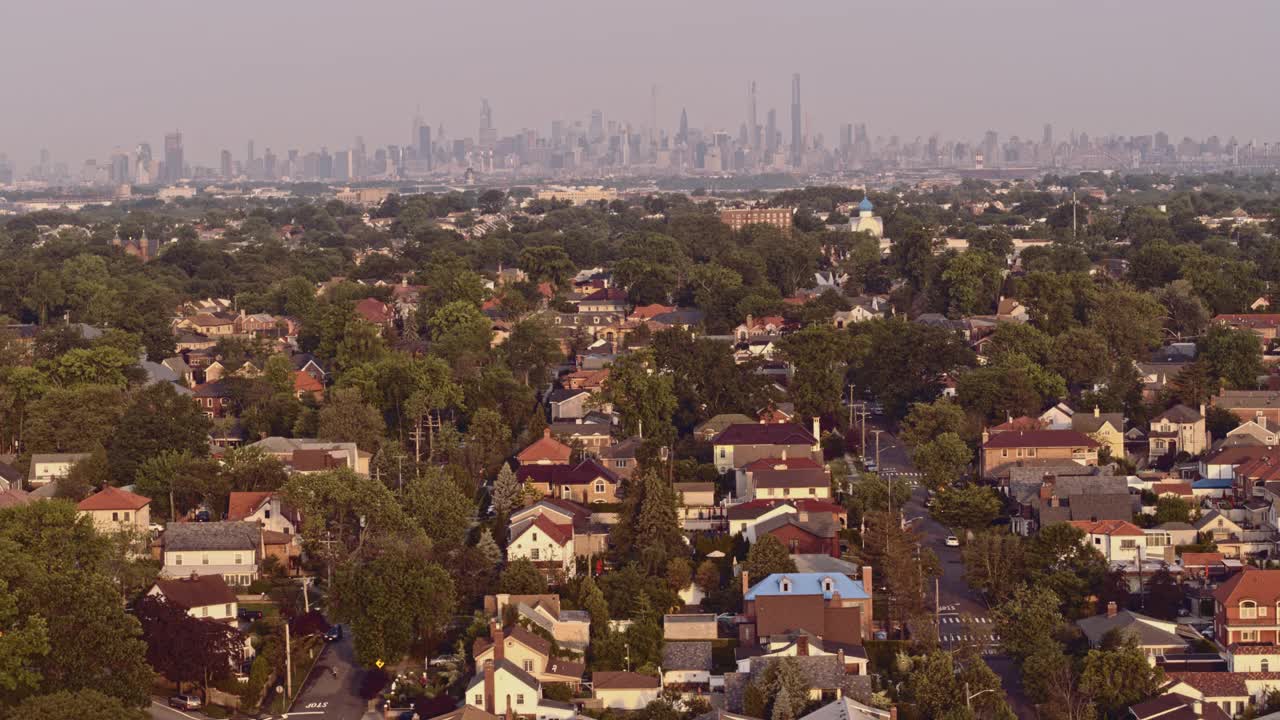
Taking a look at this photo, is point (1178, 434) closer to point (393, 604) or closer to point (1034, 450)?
point (1034, 450)

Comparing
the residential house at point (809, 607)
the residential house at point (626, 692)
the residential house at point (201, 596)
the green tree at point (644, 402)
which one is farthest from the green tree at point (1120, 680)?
the green tree at point (644, 402)

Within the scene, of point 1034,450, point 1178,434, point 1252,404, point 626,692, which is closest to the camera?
point 626,692

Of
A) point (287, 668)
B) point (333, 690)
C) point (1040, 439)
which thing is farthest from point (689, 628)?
point (1040, 439)

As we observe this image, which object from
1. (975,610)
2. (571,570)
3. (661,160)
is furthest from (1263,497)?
(661,160)

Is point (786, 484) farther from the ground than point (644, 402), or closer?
closer

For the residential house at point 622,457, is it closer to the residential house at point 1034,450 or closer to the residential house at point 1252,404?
the residential house at point 1034,450

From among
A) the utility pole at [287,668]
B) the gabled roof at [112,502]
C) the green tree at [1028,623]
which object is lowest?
the utility pole at [287,668]

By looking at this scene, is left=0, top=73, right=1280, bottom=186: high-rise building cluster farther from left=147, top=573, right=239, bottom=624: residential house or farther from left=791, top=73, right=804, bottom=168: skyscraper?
left=147, top=573, right=239, bottom=624: residential house
